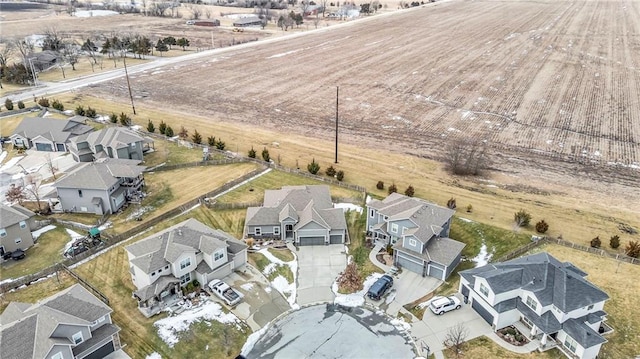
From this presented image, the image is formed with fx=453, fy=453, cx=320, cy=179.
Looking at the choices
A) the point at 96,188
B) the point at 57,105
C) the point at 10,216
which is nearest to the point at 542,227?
the point at 96,188

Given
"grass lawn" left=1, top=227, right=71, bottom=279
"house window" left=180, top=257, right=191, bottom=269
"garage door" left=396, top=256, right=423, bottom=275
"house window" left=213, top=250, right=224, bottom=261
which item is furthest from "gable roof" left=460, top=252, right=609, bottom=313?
"grass lawn" left=1, top=227, right=71, bottom=279

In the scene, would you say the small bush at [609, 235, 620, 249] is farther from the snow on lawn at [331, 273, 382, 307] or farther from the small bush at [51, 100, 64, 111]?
the small bush at [51, 100, 64, 111]

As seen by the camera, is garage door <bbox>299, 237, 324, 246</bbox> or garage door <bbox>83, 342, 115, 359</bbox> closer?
garage door <bbox>83, 342, 115, 359</bbox>

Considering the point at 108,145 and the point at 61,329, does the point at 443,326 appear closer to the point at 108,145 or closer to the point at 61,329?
the point at 61,329

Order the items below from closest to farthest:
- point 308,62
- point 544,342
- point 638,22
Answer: point 544,342 < point 308,62 < point 638,22

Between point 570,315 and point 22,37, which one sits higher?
point 22,37

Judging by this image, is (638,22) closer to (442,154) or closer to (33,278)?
(442,154)

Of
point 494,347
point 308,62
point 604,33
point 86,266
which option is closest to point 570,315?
point 494,347
